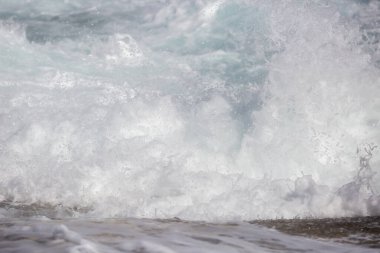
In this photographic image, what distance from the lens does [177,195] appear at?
10289mm

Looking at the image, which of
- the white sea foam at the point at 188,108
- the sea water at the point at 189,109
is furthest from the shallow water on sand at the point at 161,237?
the white sea foam at the point at 188,108

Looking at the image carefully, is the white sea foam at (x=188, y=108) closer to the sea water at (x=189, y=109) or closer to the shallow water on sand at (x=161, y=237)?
the sea water at (x=189, y=109)

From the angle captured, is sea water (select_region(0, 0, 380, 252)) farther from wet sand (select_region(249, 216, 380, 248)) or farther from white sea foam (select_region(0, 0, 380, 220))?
wet sand (select_region(249, 216, 380, 248))

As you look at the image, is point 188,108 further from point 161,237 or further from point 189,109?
point 161,237

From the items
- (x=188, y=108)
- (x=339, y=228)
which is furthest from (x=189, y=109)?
(x=339, y=228)

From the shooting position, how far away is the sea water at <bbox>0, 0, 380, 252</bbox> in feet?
32.0

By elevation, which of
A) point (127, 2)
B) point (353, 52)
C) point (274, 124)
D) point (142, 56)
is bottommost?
point (274, 124)

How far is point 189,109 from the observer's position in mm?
15188

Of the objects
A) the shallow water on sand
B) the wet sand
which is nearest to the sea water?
the shallow water on sand

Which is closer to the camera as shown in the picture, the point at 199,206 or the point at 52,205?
the point at 199,206

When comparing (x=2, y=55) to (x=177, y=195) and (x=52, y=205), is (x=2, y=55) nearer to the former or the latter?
(x=52, y=205)

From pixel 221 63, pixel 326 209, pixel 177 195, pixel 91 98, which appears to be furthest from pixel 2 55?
pixel 326 209

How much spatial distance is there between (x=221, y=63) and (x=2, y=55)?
355 inches

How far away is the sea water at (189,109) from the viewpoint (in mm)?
9766
